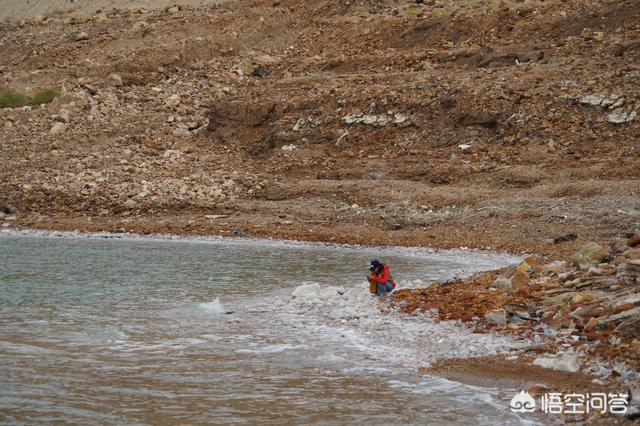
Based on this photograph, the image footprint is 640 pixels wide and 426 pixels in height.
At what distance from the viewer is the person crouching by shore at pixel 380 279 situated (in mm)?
12734

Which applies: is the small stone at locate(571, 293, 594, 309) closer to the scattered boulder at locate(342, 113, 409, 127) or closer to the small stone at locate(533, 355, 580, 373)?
the small stone at locate(533, 355, 580, 373)

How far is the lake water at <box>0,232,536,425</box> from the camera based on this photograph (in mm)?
7438

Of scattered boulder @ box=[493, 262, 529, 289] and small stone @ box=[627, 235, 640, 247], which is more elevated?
small stone @ box=[627, 235, 640, 247]

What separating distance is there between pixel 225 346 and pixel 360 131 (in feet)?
58.1

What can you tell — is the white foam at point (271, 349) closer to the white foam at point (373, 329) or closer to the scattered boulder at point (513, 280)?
the white foam at point (373, 329)

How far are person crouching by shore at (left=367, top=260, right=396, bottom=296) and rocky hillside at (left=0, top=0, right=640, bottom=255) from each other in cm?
558

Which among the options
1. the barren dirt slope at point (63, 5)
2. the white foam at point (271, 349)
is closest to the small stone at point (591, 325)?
the white foam at point (271, 349)

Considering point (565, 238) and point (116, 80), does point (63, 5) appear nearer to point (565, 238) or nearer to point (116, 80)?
point (116, 80)

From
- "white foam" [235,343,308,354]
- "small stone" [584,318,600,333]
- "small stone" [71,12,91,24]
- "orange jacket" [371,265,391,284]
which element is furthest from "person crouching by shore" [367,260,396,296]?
"small stone" [71,12,91,24]

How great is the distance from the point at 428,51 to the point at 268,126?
7164 mm

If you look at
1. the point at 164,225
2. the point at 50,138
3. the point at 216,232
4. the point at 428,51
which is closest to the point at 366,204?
the point at 216,232

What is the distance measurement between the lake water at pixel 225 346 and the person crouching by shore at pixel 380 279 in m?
0.17

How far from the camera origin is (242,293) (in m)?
13.8

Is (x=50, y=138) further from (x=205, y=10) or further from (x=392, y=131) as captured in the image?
(x=205, y=10)
